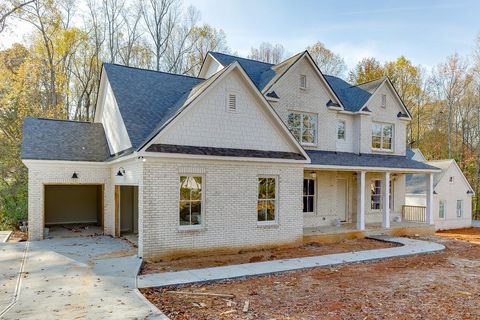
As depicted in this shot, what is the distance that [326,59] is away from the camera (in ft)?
123

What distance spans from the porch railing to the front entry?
15.6ft

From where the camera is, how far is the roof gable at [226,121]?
36.4 ft

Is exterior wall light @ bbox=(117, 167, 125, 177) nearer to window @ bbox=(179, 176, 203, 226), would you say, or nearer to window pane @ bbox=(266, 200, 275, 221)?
window @ bbox=(179, 176, 203, 226)

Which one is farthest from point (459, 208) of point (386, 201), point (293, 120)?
point (293, 120)

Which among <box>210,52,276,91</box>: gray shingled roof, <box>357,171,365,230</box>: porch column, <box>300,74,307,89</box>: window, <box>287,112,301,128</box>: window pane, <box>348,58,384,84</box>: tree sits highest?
<box>348,58,384,84</box>: tree

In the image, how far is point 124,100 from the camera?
13164mm

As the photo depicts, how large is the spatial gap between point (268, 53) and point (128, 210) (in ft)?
93.5

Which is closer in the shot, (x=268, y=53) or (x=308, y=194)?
(x=308, y=194)

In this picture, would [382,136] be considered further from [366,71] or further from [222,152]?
[366,71]

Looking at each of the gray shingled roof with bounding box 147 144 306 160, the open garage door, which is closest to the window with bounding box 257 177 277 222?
the gray shingled roof with bounding box 147 144 306 160

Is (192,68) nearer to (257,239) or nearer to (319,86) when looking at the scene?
(319,86)

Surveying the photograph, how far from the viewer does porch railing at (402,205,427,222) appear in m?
20.6

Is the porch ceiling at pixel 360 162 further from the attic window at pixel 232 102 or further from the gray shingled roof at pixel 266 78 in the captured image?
the attic window at pixel 232 102

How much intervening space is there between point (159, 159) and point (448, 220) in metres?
23.1
